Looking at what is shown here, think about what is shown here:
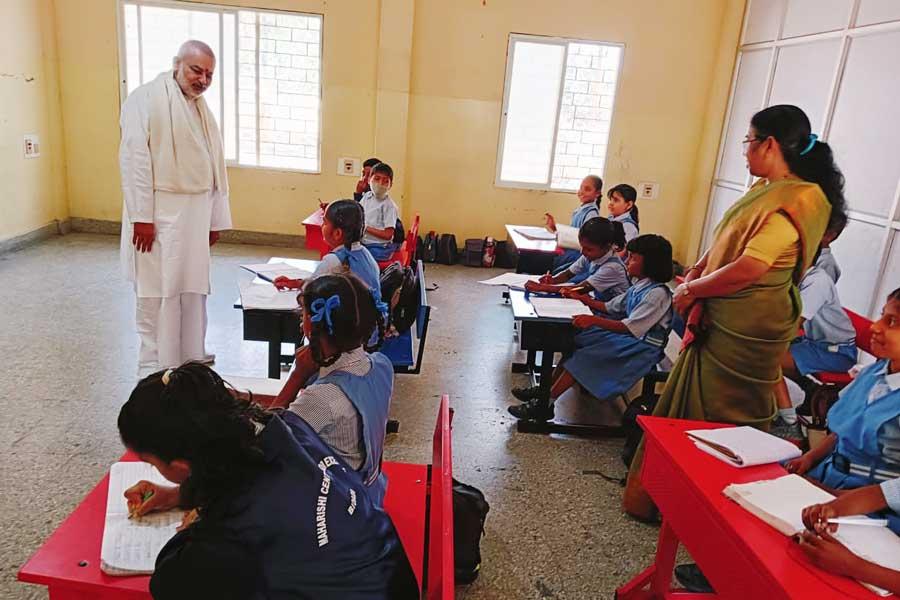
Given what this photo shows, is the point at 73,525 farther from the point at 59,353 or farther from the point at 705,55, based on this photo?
the point at 705,55

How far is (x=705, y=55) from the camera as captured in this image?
20.6 ft

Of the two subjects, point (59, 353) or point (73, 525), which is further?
point (59, 353)

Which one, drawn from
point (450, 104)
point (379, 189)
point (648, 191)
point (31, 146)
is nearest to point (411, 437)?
point (379, 189)

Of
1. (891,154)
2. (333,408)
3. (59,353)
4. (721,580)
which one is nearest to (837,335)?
(891,154)

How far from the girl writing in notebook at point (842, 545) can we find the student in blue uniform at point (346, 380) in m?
0.90

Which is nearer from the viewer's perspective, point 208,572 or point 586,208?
point 208,572

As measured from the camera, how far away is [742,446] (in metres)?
1.57

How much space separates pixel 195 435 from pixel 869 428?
1437 mm

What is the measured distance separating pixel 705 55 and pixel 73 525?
668 cm

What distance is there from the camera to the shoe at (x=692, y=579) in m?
2.04

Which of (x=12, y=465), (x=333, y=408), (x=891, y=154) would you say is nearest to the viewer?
(x=333, y=408)

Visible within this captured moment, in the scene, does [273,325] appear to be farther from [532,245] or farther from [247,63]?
[247,63]

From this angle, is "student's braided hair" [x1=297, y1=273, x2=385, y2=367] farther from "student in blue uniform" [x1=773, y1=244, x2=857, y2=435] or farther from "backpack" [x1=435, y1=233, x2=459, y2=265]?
"backpack" [x1=435, y1=233, x2=459, y2=265]

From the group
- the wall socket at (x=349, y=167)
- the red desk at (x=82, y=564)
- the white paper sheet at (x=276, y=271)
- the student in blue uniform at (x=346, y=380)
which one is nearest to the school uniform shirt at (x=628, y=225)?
the white paper sheet at (x=276, y=271)
